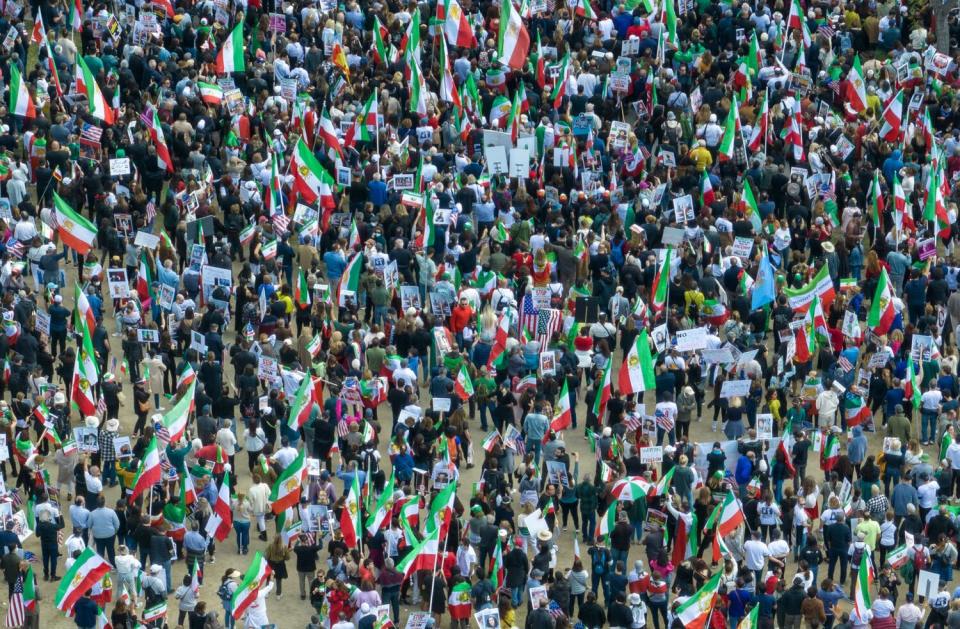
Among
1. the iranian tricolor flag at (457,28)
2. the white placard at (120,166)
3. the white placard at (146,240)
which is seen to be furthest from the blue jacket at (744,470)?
the iranian tricolor flag at (457,28)

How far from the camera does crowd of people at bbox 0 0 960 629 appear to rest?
35.8 metres

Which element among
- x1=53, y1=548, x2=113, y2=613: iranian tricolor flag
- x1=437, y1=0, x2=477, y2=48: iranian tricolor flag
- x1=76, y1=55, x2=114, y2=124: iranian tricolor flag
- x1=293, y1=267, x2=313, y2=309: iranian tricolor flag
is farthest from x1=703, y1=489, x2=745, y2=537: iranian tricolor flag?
x1=437, y1=0, x2=477, y2=48: iranian tricolor flag

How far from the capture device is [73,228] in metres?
42.8

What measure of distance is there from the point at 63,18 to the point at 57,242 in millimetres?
7448

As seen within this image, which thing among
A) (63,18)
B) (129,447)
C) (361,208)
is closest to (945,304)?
(361,208)

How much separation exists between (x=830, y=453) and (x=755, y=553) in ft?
11.2

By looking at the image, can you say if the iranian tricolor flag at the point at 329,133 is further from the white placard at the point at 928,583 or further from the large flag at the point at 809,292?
the white placard at the point at 928,583

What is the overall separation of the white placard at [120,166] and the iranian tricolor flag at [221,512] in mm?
10013

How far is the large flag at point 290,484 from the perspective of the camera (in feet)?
120

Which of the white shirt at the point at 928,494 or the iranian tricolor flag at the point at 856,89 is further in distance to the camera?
the iranian tricolor flag at the point at 856,89

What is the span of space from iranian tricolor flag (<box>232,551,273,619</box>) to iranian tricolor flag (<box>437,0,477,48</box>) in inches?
770

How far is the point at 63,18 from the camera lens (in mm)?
51000

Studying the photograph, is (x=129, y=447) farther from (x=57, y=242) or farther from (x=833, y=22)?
(x=833, y=22)

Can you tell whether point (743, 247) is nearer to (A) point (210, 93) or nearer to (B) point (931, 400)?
(B) point (931, 400)
